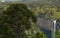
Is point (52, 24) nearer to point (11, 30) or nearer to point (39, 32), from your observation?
point (39, 32)

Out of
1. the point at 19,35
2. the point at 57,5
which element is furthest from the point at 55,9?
the point at 19,35

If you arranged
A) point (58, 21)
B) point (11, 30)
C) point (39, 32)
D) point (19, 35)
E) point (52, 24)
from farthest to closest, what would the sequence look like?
point (58, 21)
point (52, 24)
point (39, 32)
point (19, 35)
point (11, 30)

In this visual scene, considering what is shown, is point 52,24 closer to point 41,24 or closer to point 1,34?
point 41,24

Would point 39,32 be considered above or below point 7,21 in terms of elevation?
below

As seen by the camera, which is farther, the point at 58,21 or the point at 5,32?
the point at 58,21

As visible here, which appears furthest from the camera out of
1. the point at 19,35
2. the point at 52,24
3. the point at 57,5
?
the point at 57,5

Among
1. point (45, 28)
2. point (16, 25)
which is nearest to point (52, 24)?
point (45, 28)
